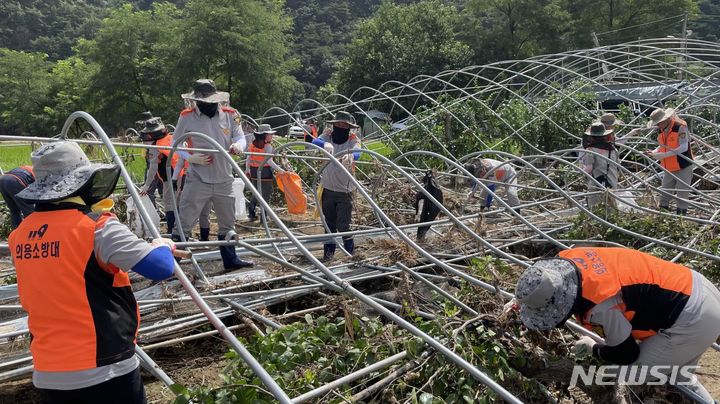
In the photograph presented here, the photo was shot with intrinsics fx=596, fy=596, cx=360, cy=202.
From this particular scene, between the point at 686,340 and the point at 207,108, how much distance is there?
3705mm

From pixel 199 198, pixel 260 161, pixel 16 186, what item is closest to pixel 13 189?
pixel 16 186

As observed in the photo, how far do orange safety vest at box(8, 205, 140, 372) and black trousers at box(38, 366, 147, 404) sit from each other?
10 centimetres

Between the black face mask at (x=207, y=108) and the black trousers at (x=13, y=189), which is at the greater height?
the black face mask at (x=207, y=108)

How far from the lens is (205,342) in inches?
161

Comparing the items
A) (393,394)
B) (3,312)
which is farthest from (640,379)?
(3,312)

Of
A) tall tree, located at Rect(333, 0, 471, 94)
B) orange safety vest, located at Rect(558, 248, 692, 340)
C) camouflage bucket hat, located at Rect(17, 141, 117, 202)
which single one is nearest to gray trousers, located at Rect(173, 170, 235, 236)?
camouflage bucket hat, located at Rect(17, 141, 117, 202)

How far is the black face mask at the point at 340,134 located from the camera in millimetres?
5672

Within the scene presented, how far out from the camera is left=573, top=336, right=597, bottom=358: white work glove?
293 cm

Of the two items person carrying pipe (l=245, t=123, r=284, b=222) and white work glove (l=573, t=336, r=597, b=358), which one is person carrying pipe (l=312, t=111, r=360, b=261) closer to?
person carrying pipe (l=245, t=123, r=284, b=222)

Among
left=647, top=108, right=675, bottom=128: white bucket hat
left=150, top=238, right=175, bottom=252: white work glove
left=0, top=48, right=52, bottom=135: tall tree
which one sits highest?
left=150, top=238, right=175, bottom=252: white work glove

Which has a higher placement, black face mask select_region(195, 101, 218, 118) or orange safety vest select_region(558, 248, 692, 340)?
black face mask select_region(195, 101, 218, 118)

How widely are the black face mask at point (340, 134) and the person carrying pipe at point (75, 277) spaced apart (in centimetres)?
345

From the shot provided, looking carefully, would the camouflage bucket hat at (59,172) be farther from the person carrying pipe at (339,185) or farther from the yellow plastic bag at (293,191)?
the yellow plastic bag at (293,191)

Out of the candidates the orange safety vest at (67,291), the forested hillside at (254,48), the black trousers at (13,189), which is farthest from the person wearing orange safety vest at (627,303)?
the forested hillside at (254,48)
